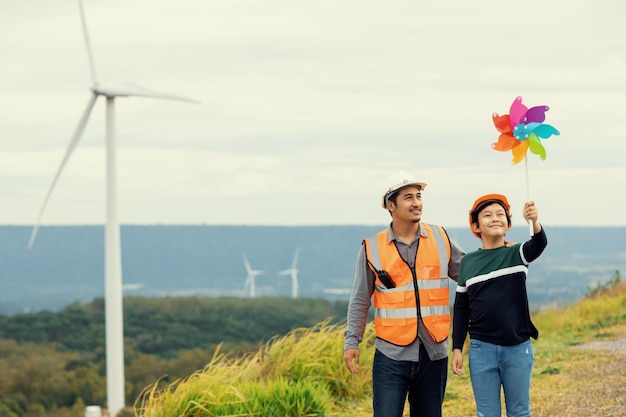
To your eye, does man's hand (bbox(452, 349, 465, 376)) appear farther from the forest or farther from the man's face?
the forest

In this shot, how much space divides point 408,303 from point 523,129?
4.57 ft

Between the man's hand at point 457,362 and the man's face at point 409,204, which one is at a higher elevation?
the man's face at point 409,204

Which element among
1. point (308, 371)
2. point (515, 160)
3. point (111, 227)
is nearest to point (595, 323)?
point (308, 371)

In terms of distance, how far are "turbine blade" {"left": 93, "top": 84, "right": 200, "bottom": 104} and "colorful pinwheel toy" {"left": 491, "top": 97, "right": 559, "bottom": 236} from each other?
84.5 feet

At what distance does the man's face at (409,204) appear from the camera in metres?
6.55

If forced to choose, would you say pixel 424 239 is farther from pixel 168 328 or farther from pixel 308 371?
pixel 168 328

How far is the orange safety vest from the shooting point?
6.47 m

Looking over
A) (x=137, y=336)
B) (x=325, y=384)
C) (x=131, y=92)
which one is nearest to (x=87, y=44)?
(x=131, y=92)

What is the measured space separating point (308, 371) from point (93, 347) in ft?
330

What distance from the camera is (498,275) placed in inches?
Result: 257

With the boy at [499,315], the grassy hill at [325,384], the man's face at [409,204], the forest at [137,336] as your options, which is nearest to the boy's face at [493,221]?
the boy at [499,315]

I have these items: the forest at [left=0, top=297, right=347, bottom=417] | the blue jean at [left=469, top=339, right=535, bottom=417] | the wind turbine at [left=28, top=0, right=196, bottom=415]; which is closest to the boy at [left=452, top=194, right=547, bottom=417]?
the blue jean at [left=469, top=339, right=535, bottom=417]

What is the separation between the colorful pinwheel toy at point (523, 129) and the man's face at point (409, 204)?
29.5 inches

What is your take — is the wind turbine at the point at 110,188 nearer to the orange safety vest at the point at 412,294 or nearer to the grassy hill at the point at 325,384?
the grassy hill at the point at 325,384
